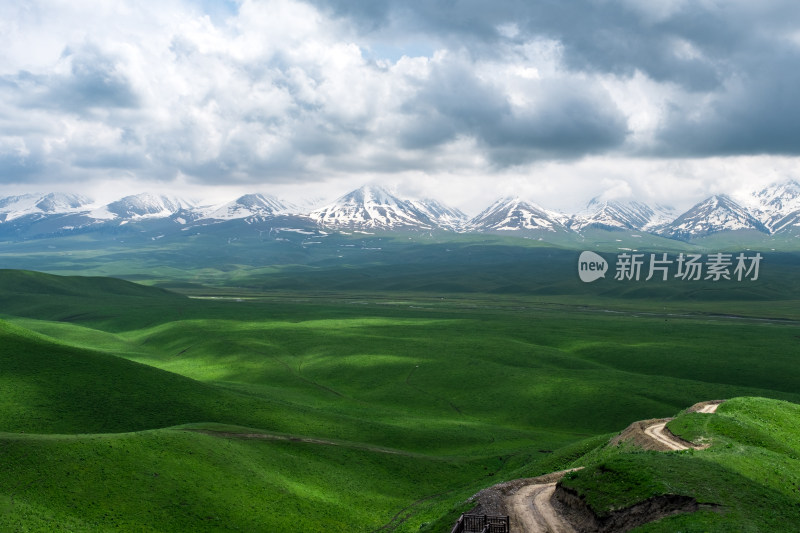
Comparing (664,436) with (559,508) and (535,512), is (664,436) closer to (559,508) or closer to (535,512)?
(559,508)

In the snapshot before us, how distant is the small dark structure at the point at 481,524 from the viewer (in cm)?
4056

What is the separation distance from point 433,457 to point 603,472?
45.4m

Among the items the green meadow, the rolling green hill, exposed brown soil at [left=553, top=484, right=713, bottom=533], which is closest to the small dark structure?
the green meadow

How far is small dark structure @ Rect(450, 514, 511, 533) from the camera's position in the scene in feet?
133

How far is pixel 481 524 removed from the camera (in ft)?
136

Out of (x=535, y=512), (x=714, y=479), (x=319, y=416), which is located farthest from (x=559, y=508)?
(x=319, y=416)

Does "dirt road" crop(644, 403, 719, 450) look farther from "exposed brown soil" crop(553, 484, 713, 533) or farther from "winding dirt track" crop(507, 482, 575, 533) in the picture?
"exposed brown soil" crop(553, 484, 713, 533)

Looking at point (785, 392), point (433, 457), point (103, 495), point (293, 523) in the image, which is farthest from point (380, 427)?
point (785, 392)

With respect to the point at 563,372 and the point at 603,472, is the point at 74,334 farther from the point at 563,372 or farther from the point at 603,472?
the point at 603,472

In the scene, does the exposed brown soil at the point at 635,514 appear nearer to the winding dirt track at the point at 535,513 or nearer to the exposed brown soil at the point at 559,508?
the exposed brown soil at the point at 559,508

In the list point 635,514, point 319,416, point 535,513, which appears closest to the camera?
point 635,514

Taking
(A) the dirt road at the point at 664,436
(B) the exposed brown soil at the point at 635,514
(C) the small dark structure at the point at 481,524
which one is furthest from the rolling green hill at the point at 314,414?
(B) the exposed brown soil at the point at 635,514

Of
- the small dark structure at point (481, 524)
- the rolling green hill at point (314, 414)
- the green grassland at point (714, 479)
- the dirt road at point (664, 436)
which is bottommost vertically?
the rolling green hill at point (314, 414)

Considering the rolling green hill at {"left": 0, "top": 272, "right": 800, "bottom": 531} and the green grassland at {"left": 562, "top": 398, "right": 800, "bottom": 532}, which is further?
the rolling green hill at {"left": 0, "top": 272, "right": 800, "bottom": 531}
